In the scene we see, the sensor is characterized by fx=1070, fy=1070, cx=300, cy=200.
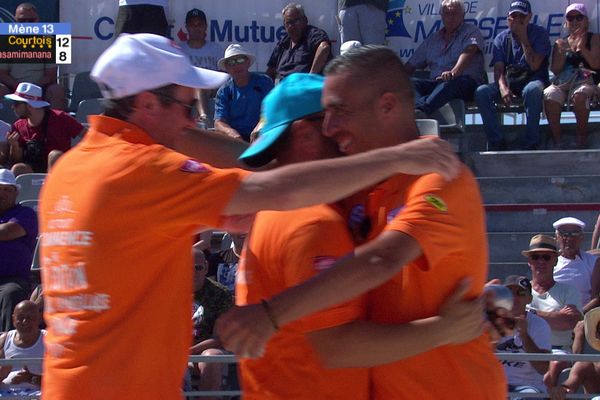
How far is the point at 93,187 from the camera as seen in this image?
8.50 feet

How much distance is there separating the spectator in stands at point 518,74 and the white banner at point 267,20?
3.00 feet

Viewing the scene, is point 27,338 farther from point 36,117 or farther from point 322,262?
point 322,262

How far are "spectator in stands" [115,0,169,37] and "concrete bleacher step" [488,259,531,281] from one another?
13.6 feet

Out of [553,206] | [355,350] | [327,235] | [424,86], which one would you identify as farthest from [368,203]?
[424,86]

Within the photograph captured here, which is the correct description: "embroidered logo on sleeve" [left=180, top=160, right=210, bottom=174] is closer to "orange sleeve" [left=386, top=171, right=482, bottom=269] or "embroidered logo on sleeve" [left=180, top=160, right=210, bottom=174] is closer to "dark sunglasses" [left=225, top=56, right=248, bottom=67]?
"orange sleeve" [left=386, top=171, right=482, bottom=269]

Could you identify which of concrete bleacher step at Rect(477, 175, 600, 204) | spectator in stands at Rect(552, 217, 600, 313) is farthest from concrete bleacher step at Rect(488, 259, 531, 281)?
concrete bleacher step at Rect(477, 175, 600, 204)

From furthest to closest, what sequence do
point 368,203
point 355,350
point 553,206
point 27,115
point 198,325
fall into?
point 27,115
point 553,206
point 198,325
point 368,203
point 355,350

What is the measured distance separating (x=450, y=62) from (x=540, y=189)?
1.63 m

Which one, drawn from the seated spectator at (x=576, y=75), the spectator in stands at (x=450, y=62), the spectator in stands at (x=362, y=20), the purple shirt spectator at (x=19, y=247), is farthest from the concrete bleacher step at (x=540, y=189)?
the purple shirt spectator at (x=19, y=247)

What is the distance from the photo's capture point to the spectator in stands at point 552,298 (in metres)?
7.26

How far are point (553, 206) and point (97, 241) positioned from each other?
292 inches

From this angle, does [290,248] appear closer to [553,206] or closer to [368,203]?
[368,203]

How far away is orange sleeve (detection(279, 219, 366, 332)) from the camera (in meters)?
2.54

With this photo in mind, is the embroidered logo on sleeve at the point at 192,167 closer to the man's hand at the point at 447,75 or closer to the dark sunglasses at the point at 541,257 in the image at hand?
the dark sunglasses at the point at 541,257
